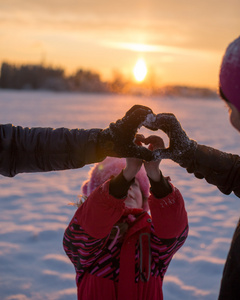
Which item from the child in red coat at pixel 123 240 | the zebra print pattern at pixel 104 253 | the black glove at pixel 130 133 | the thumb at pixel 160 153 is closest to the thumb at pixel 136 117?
the black glove at pixel 130 133

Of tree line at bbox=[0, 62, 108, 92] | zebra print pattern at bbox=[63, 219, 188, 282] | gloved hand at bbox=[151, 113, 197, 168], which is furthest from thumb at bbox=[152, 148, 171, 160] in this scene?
tree line at bbox=[0, 62, 108, 92]

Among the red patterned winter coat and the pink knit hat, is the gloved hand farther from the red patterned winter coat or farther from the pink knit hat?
the pink knit hat

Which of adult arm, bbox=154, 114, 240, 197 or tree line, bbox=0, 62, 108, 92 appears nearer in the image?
adult arm, bbox=154, 114, 240, 197

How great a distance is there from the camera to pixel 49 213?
3.80 meters

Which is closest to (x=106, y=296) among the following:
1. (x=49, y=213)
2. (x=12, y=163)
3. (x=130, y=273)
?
(x=130, y=273)

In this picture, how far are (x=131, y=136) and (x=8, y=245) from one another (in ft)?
7.36

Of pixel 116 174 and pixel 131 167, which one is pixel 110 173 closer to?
pixel 116 174

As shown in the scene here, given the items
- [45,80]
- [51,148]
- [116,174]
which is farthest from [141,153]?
[45,80]

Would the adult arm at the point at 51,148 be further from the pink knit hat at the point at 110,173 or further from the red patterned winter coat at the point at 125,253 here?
the pink knit hat at the point at 110,173

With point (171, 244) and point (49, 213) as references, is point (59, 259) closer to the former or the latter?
point (49, 213)

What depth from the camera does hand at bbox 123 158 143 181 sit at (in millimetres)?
1314

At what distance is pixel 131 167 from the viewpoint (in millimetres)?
1328

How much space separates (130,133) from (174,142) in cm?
17

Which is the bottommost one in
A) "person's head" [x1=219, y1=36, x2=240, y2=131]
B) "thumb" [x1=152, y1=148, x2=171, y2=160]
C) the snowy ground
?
the snowy ground
